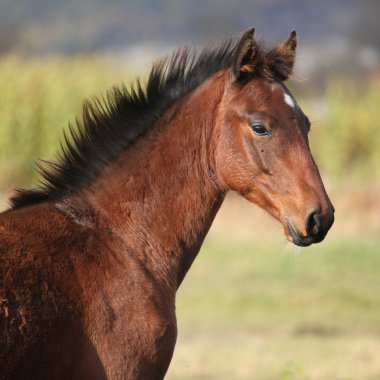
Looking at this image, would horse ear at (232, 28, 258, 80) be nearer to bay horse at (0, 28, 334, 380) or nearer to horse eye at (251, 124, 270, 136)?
bay horse at (0, 28, 334, 380)

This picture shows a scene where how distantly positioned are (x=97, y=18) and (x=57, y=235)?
53.4 metres

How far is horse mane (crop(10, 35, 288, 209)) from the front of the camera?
484 cm

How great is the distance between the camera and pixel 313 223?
4.57 metres

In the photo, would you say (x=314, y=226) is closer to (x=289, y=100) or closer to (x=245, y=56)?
(x=289, y=100)

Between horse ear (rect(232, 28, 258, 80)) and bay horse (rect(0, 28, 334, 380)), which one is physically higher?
horse ear (rect(232, 28, 258, 80))

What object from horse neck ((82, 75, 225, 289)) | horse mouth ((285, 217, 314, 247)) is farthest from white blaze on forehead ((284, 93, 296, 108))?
horse mouth ((285, 217, 314, 247))

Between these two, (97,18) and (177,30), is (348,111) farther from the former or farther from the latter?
(97,18)

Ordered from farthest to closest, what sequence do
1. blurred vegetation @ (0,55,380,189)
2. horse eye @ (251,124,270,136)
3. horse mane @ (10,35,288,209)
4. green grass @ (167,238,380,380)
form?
1. blurred vegetation @ (0,55,380,189)
2. green grass @ (167,238,380,380)
3. horse mane @ (10,35,288,209)
4. horse eye @ (251,124,270,136)

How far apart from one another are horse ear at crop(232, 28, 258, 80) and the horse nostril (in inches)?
33.4

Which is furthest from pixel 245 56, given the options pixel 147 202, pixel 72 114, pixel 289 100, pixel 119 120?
pixel 72 114

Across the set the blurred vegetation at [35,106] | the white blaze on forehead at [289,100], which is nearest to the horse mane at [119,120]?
the white blaze on forehead at [289,100]

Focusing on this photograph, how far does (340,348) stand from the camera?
10.9 m

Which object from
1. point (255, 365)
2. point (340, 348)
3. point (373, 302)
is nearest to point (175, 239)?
point (255, 365)

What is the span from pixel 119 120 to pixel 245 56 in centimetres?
75
